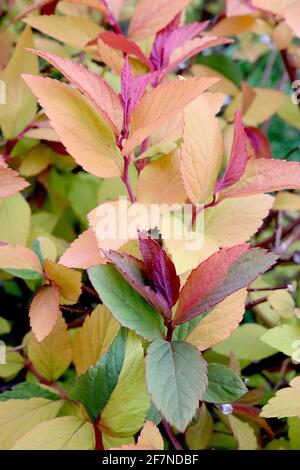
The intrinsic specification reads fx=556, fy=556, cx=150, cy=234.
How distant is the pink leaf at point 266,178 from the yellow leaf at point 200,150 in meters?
0.02

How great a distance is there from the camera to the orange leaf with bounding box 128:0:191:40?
55 centimetres

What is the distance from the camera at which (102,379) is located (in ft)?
1.30

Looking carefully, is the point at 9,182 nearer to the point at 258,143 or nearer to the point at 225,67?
the point at 258,143

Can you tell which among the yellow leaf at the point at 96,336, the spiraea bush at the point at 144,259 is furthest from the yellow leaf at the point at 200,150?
the yellow leaf at the point at 96,336

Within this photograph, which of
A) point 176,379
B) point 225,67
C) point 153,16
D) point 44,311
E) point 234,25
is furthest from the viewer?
point 225,67

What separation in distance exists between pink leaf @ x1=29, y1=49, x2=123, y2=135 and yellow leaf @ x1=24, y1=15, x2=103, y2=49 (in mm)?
176

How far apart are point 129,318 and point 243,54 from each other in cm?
73

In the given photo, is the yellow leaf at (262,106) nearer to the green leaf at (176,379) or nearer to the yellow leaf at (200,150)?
the yellow leaf at (200,150)

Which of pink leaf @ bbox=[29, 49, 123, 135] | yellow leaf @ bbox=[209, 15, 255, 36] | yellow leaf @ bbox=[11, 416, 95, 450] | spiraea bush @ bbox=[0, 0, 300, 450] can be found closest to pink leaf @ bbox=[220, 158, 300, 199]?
spiraea bush @ bbox=[0, 0, 300, 450]

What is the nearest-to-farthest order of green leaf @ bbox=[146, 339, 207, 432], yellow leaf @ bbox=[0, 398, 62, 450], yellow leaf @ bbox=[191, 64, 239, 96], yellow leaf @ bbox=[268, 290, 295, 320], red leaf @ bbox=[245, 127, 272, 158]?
green leaf @ bbox=[146, 339, 207, 432], yellow leaf @ bbox=[0, 398, 62, 450], yellow leaf @ bbox=[268, 290, 295, 320], red leaf @ bbox=[245, 127, 272, 158], yellow leaf @ bbox=[191, 64, 239, 96]

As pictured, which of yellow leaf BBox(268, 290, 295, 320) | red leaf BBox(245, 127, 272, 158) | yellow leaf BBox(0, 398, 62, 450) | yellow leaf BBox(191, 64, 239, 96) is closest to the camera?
yellow leaf BBox(0, 398, 62, 450)

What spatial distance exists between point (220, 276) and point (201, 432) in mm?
232

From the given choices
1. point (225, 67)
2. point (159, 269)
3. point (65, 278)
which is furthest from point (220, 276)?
point (225, 67)

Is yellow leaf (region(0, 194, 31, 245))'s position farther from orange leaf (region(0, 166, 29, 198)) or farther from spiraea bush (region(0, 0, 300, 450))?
orange leaf (region(0, 166, 29, 198))
